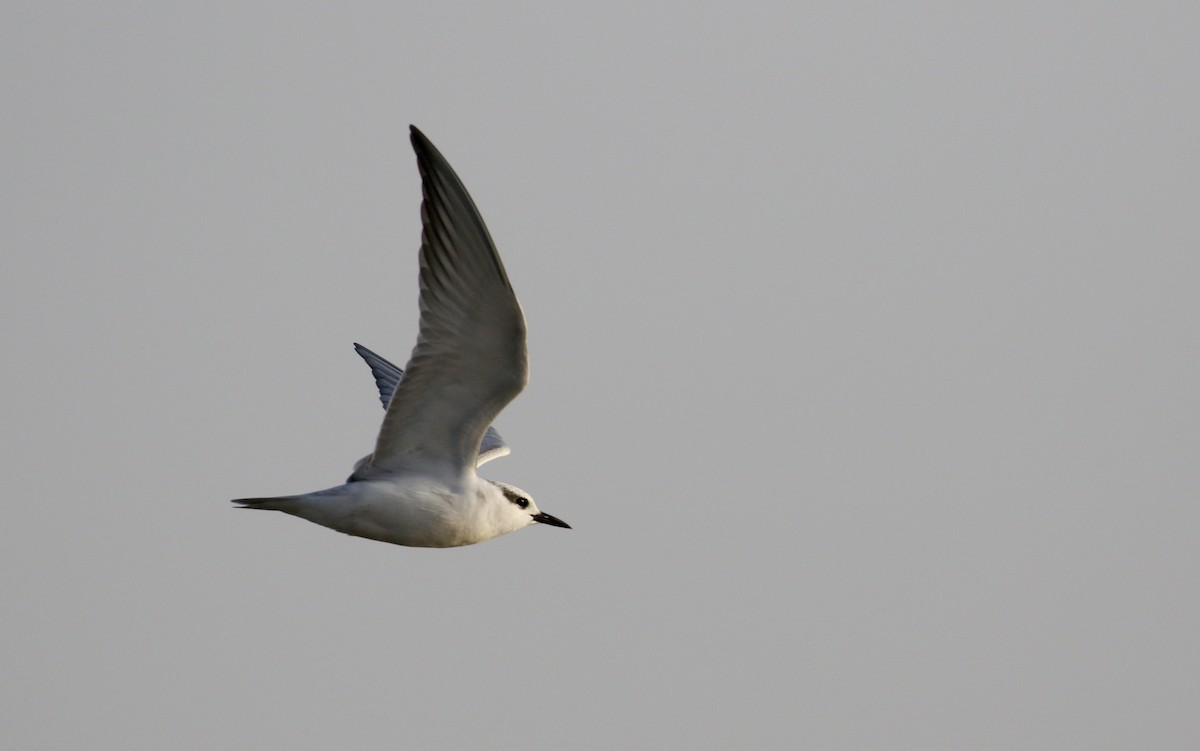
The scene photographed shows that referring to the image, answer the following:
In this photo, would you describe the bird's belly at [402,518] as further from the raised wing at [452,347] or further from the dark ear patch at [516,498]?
the dark ear patch at [516,498]

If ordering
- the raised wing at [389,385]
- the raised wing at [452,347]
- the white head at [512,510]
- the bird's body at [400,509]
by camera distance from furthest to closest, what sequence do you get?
1. the raised wing at [389,385]
2. the white head at [512,510]
3. the bird's body at [400,509]
4. the raised wing at [452,347]

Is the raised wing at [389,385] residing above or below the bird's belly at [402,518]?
above

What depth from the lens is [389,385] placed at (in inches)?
656

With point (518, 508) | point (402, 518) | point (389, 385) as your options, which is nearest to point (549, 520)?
point (518, 508)

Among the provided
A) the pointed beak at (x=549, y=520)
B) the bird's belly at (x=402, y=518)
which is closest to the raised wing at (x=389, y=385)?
the pointed beak at (x=549, y=520)

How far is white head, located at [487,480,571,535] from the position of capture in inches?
521

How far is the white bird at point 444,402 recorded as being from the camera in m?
11.2

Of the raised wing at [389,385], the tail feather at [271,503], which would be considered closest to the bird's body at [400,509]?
the tail feather at [271,503]

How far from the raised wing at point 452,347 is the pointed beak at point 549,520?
1.37 m

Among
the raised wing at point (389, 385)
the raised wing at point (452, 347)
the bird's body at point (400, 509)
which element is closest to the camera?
the raised wing at point (452, 347)

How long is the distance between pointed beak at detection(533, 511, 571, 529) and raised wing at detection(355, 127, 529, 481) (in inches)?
54.1

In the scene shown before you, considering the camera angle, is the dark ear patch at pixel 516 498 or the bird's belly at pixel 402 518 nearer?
the bird's belly at pixel 402 518

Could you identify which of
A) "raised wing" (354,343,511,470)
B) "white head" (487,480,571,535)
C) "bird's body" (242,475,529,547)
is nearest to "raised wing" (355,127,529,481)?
"bird's body" (242,475,529,547)

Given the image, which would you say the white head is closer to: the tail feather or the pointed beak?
the pointed beak
